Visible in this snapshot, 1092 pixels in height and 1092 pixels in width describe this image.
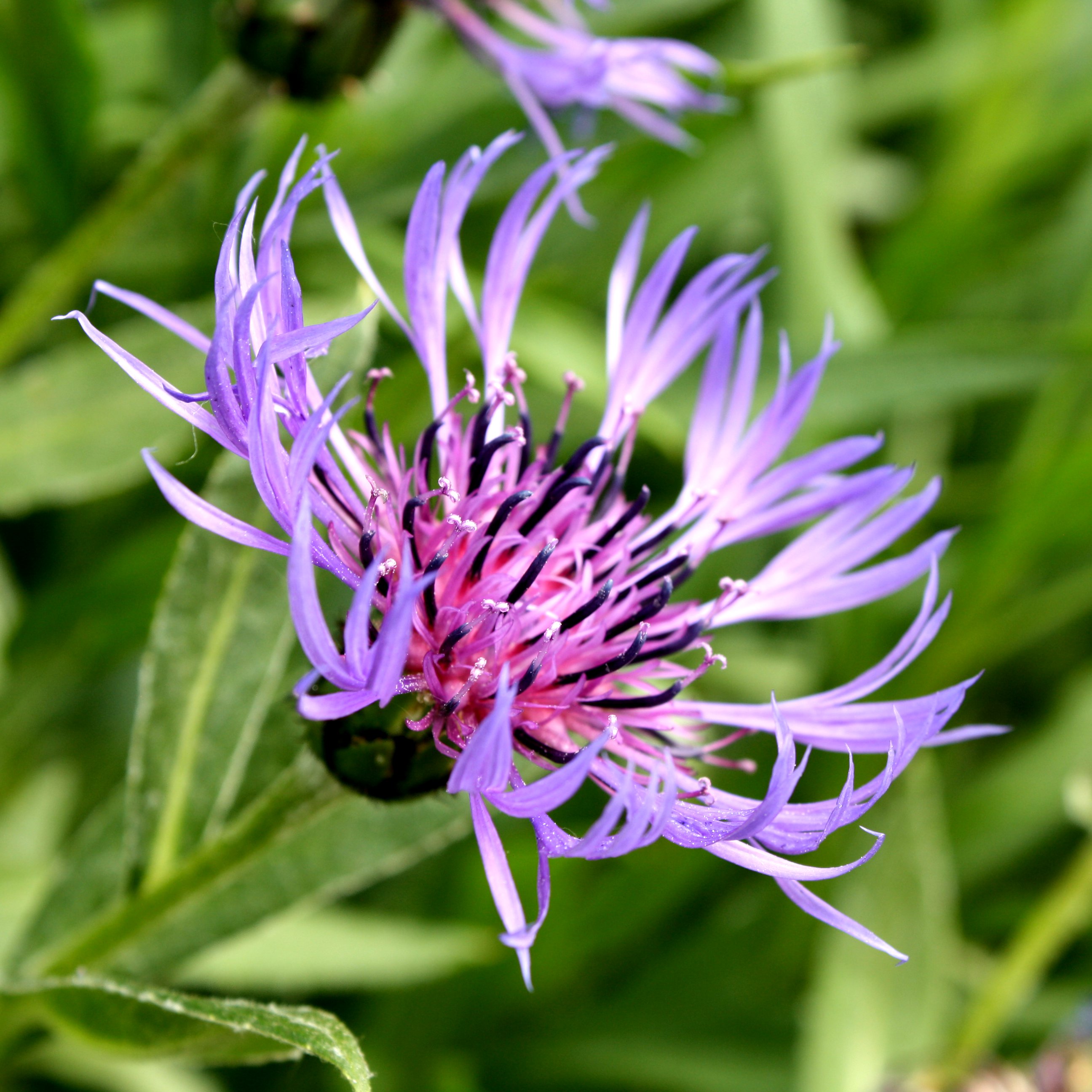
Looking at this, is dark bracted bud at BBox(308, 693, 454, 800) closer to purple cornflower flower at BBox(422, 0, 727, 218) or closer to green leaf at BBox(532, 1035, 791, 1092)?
purple cornflower flower at BBox(422, 0, 727, 218)

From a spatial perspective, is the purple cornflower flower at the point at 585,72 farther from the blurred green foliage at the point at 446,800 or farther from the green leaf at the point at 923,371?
the green leaf at the point at 923,371

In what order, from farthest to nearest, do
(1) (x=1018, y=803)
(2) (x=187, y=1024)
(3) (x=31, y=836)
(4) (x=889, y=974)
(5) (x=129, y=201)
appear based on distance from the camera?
(1) (x=1018, y=803) < (3) (x=31, y=836) < (4) (x=889, y=974) < (5) (x=129, y=201) < (2) (x=187, y=1024)

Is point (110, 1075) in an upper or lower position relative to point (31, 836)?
lower

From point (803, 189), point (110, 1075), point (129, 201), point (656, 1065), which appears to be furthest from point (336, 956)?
point (803, 189)

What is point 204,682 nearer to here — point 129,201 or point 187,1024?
point 187,1024

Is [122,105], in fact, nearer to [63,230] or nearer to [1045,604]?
[63,230]

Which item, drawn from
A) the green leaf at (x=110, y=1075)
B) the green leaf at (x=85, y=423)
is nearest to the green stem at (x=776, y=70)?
the green leaf at (x=85, y=423)
